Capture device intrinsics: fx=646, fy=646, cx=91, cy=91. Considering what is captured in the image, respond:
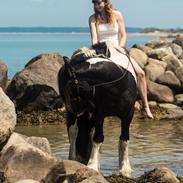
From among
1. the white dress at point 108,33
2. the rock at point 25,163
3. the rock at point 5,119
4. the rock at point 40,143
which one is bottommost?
the rock at point 40,143

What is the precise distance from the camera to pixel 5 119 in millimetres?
10055

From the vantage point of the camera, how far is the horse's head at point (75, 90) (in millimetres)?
10039

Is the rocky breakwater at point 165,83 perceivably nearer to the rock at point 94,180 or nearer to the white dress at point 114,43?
the white dress at point 114,43

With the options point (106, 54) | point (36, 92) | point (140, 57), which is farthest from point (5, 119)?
point (140, 57)

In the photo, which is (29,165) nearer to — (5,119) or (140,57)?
(5,119)

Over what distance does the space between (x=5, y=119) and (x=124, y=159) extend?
240 centimetres

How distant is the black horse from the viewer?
10.1m

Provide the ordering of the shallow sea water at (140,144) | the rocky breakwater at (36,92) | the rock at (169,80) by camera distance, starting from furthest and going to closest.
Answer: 1. the rock at (169,80)
2. the rocky breakwater at (36,92)
3. the shallow sea water at (140,144)

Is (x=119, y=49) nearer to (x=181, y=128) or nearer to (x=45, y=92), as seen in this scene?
(x=181, y=128)

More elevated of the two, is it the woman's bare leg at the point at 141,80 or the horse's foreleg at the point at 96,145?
the woman's bare leg at the point at 141,80

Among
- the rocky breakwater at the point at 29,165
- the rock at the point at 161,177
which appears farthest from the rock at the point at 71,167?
the rock at the point at 161,177

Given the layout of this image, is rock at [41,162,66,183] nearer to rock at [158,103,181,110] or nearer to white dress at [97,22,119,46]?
white dress at [97,22,119,46]

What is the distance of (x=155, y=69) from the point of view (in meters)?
24.6

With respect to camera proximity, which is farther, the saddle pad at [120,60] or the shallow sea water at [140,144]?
the shallow sea water at [140,144]
